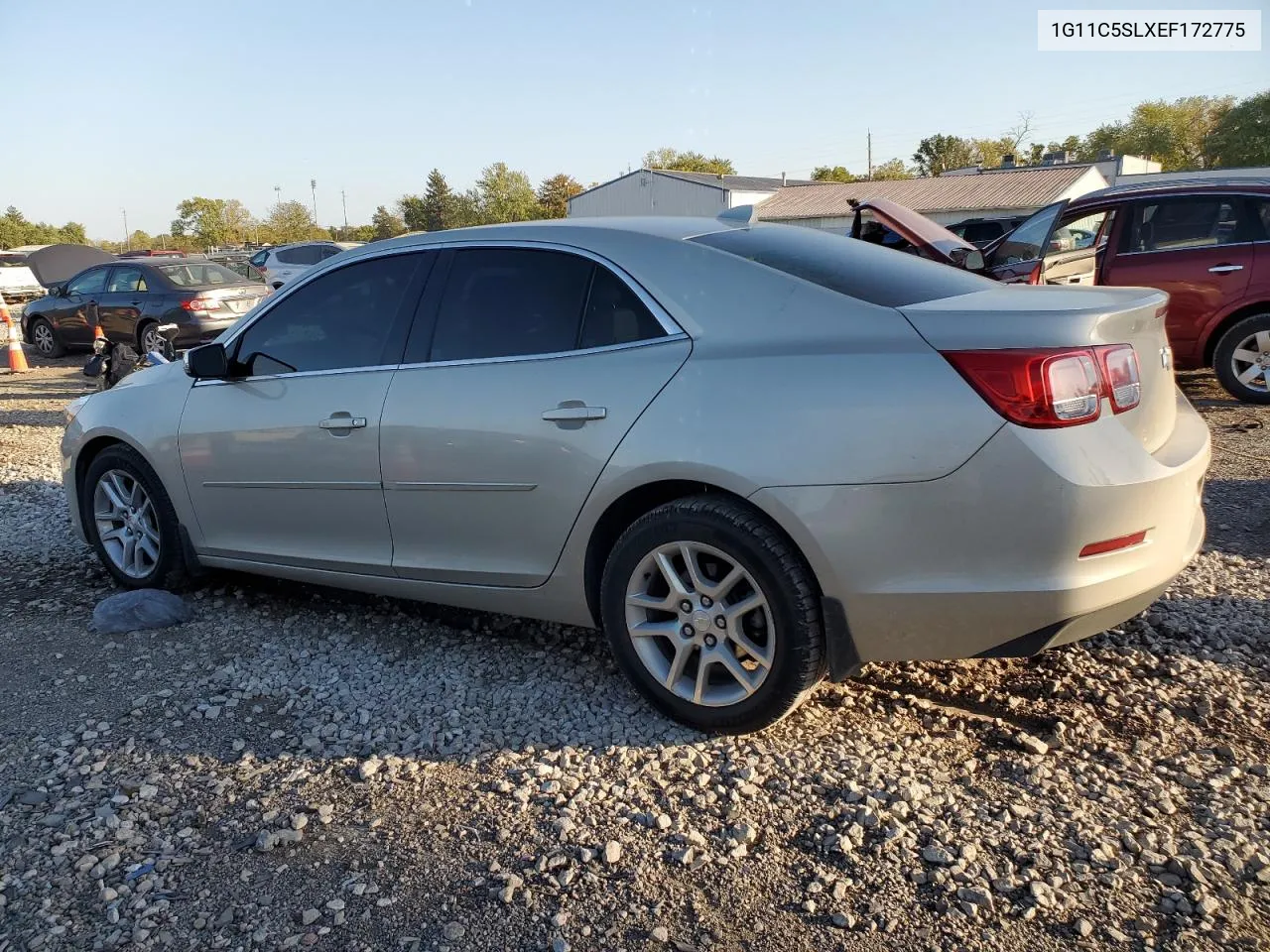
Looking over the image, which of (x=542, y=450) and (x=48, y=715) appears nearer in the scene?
(x=542, y=450)

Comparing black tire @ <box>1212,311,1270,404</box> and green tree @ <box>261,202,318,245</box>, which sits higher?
green tree @ <box>261,202,318,245</box>

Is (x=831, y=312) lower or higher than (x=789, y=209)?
lower

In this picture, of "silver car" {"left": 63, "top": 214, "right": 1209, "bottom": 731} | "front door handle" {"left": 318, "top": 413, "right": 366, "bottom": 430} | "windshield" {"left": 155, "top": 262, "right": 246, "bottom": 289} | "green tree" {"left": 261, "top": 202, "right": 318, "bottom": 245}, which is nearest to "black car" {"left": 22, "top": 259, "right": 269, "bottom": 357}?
"windshield" {"left": 155, "top": 262, "right": 246, "bottom": 289}

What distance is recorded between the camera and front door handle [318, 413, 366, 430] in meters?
3.81

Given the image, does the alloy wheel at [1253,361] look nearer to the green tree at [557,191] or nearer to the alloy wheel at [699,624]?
the alloy wheel at [699,624]

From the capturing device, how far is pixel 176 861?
8.75 ft

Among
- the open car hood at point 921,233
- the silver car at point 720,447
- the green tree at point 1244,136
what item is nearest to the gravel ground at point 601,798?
the silver car at point 720,447

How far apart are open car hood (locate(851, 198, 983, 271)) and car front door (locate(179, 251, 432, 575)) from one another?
4438mm

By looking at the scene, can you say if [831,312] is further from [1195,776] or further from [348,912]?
[348,912]

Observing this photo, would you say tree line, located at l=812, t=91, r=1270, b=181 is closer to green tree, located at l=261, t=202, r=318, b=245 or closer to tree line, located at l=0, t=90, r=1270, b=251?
tree line, located at l=0, t=90, r=1270, b=251

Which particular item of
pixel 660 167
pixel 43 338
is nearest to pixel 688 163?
pixel 660 167

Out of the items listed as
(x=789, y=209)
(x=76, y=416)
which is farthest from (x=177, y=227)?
(x=76, y=416)

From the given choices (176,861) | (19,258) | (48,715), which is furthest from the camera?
(19,258)

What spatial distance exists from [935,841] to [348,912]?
1.49 metres
